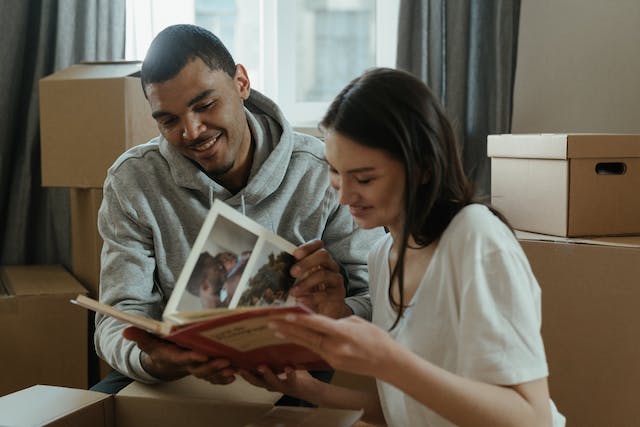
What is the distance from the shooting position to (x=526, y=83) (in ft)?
8.43

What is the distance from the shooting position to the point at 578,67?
2.48m

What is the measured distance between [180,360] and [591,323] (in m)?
1.04

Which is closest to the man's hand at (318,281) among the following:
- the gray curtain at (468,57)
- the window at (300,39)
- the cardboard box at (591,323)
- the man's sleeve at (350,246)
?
the man's sleeve at (350,246)

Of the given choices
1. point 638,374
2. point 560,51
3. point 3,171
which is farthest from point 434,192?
point 3,171

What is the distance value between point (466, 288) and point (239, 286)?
31 centimetres

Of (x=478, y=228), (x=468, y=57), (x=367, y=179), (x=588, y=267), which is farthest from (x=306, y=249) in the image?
(x=468, y=57)

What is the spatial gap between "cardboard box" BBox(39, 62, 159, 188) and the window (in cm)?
69

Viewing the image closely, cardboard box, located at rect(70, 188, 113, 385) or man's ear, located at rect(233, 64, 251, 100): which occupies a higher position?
man's ear, located at rect(233, 64, 251, 100)

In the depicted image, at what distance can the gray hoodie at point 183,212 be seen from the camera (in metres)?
1.50

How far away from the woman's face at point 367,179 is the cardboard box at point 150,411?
0.28 metres

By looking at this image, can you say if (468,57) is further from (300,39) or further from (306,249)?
(306,249)

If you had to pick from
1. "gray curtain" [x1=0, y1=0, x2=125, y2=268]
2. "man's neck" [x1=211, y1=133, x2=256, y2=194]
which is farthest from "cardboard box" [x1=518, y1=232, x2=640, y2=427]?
"gray curtain" [x1=0, y1=0, x2=125, y2=268]

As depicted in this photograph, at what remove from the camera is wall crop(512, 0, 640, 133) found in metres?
2.38

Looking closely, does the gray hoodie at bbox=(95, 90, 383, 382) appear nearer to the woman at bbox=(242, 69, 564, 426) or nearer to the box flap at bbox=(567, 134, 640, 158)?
the woman at bbox=(242, 69, 564, 426)
